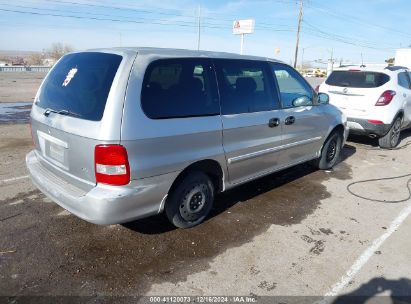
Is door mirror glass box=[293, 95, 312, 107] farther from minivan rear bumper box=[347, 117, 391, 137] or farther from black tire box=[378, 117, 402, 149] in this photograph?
black tire box=[378, 117, 402, 149]

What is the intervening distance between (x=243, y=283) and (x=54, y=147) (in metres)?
2.17

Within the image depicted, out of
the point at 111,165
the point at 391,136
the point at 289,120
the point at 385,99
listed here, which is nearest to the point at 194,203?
the point at 111,165

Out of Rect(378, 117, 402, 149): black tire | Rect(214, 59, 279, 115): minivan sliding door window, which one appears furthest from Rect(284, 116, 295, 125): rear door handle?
Rect(378, 117, 402, 149): black tire

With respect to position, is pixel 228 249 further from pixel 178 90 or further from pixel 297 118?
pixel 297 118

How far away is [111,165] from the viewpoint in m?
2.88

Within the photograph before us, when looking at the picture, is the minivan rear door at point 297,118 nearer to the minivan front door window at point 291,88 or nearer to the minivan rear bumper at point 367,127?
the minivan front door window at point 291,88

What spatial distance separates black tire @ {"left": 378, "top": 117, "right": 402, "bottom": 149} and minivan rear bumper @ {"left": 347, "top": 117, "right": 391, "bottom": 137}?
10.0 inches

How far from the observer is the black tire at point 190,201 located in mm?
3547

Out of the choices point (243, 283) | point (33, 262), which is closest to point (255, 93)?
point (243, 283)

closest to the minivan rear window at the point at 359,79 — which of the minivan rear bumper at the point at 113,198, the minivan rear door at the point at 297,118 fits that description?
the minivan rear door at the point at 297,118

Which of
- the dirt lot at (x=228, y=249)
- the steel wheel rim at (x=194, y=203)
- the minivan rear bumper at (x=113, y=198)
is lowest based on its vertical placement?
the dirt lot at (x=228, y=249)

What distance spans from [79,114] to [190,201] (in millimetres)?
1453

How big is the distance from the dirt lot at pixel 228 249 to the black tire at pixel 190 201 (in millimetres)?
145

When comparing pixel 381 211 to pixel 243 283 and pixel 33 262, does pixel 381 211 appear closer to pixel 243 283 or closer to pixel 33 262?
pixel 243 283
